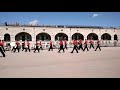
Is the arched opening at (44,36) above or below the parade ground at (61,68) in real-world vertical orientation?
above

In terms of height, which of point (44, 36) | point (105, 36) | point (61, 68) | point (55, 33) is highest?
point (55, 33)

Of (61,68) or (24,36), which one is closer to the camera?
(61,68)

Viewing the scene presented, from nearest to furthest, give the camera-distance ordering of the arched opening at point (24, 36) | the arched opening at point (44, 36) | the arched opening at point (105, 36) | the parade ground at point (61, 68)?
the parade ground at point (61, 68)
the arched opening at point (24, 36)
the arched opening at point (44, 36)
the arched opening at point (105, 36)

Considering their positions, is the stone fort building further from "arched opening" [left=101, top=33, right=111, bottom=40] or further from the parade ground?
the parade ground

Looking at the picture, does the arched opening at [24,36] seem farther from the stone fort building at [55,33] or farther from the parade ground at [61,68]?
the parade ground at [61,68]

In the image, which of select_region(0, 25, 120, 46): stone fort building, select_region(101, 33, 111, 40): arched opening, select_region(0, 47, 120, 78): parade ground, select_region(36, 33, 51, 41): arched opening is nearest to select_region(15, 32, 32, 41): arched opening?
select_region(0, 25, 120, 46): stone fort building

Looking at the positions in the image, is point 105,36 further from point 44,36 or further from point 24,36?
point 24,36

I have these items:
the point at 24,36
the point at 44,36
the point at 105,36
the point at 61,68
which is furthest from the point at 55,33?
the point at 61,68

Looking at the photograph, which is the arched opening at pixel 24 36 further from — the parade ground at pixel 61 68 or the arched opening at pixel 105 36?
the parade ground at pixel 61 68

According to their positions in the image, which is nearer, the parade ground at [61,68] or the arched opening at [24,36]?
the parade ground at [61,68]

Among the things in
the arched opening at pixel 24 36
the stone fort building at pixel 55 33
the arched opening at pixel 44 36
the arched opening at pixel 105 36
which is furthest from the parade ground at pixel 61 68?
the arched opening at pixel 105 36

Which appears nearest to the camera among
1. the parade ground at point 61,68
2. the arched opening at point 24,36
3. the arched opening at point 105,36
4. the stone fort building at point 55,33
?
the parade ground at point 61,68

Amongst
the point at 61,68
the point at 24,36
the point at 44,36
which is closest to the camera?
the point at 61,68
